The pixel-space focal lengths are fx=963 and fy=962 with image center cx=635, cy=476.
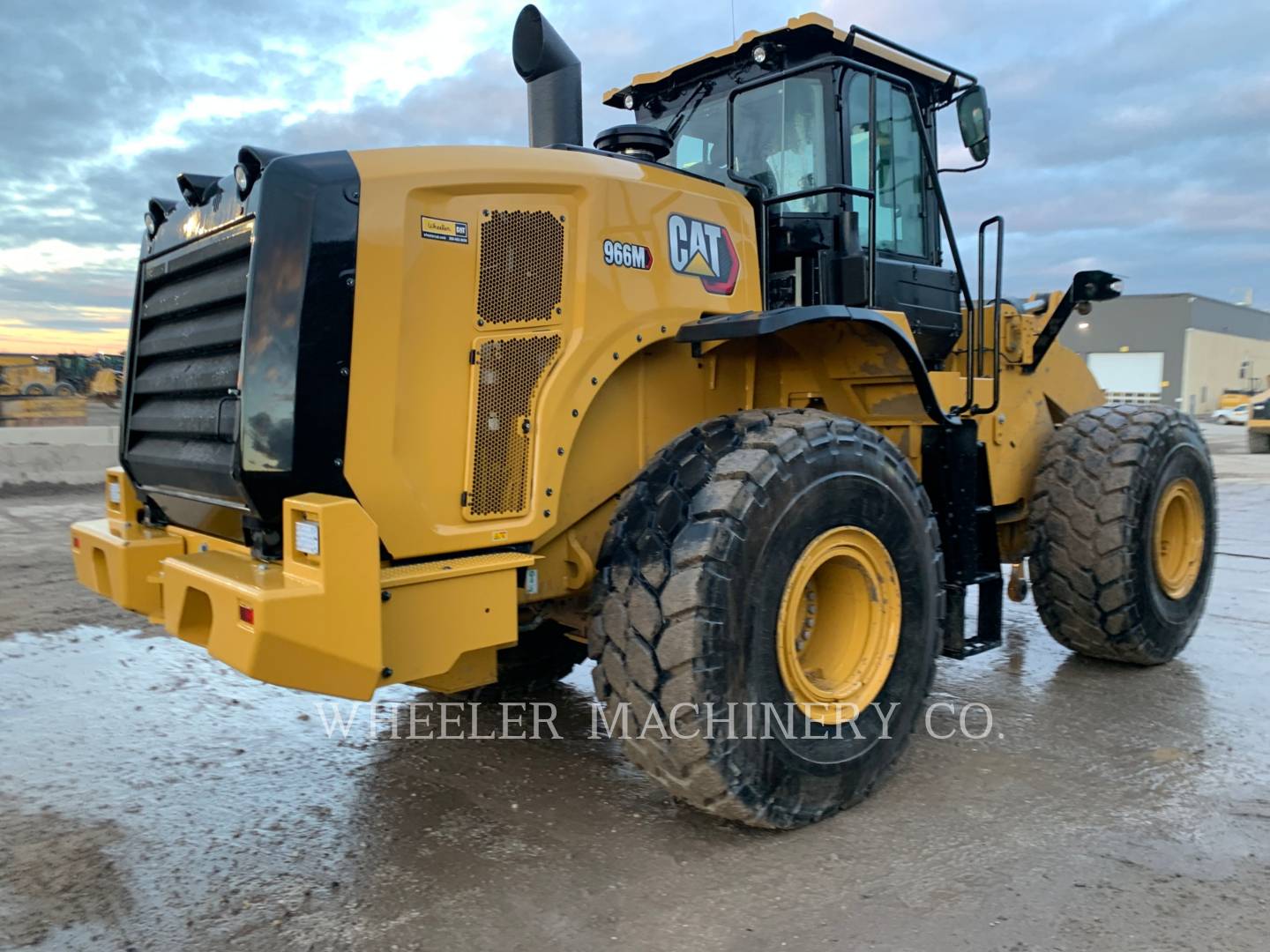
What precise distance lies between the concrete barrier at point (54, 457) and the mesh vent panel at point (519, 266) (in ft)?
38.8

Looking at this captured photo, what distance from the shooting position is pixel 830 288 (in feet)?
13.3

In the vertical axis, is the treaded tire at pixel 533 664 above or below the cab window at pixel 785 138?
below

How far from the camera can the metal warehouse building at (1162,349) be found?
5181 centimetres

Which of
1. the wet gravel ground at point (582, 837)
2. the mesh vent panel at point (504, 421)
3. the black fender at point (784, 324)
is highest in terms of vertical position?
the black fender at point (784, 324)

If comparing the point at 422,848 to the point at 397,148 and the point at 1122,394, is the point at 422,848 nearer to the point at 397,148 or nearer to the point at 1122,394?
the point at 397,148

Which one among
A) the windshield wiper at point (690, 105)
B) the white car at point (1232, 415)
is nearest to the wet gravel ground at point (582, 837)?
the windshield wiper at point (690, 105)

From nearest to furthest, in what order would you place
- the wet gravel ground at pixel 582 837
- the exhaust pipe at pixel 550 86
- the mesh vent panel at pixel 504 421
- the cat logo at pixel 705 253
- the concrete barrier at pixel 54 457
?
1. the wet gravel ground at pixel 582 837
2. the mesh vent panel at pixel 504 421
3. the cat logo at pixel 705 253
4. the exhaust pipe at pixel 550 86
5. the concrete barrier at pixel 54 457

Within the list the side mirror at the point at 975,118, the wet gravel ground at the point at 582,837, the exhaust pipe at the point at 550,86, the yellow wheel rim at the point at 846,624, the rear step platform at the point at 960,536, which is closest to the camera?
the wet gravel ground at the point at 582,837

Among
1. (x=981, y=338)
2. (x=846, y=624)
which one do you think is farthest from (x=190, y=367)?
(x=981, y=338)

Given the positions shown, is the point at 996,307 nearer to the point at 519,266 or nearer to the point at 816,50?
the point at 816,50

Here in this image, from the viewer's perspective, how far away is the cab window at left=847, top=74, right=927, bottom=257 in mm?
4211

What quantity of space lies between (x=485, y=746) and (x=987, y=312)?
10.7ft

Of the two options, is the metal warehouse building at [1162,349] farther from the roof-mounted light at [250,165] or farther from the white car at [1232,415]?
the roof-mounted light at [250,165]

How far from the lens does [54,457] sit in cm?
1380
